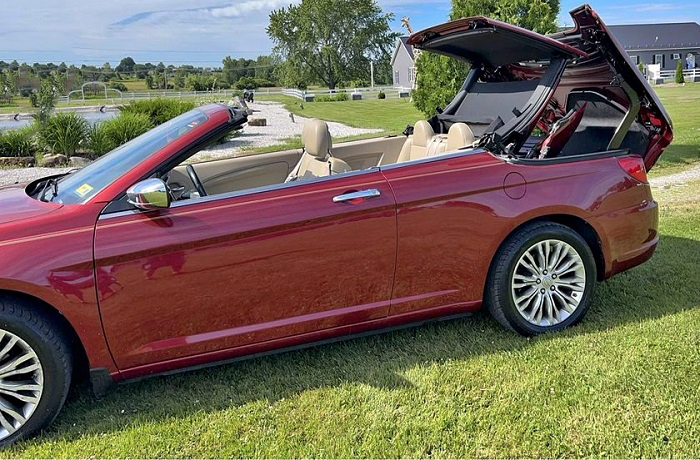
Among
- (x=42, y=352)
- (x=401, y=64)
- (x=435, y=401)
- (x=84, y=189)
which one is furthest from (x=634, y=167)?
(x=401, y=64)

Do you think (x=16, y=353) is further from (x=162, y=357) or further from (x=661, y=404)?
(x=661, y=404)

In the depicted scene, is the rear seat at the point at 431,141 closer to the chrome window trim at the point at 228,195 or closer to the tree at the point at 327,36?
the chrome window trim at the point at 228,195

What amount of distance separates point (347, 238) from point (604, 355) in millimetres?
1659

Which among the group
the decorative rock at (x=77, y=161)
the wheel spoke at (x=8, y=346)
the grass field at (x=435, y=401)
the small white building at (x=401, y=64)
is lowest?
the grass field at (x=435, y=401)

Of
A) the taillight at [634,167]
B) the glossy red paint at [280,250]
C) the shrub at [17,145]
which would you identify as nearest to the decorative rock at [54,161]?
the shrub at [17,145]

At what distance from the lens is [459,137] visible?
387 centimetres

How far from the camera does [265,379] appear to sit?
330cm

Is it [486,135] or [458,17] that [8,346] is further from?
[458,17]

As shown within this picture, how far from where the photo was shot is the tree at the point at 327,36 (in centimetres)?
7200

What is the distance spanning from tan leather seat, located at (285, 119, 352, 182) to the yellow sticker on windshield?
53.2 inches

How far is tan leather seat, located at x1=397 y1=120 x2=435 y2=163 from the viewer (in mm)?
4488

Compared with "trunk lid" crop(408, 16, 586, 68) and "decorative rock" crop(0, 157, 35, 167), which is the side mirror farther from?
"decorative rock" crop(0, 157, 35, 167)

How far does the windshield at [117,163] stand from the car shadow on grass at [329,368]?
111 cm

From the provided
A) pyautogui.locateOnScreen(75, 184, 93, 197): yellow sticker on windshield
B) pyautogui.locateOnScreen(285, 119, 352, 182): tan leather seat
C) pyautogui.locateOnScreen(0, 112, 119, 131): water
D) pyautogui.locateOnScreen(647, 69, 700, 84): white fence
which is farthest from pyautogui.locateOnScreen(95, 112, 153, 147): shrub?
pyautogui.locateOnScreen(647, 69, 700, 84): white fence
